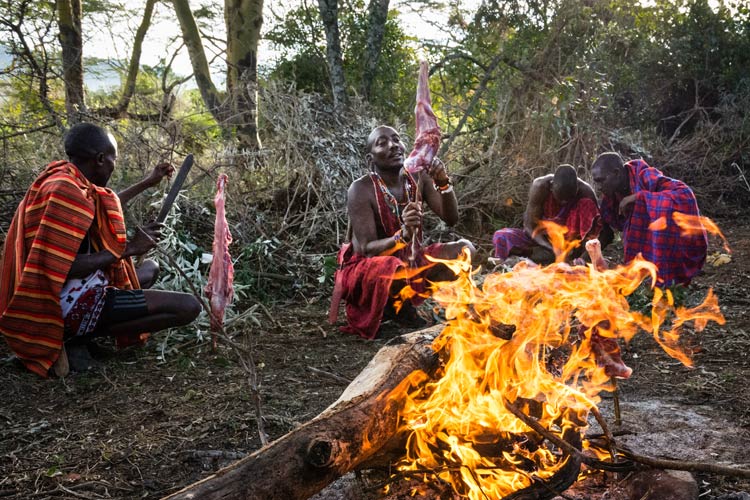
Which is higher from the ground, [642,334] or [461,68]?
[461,68]

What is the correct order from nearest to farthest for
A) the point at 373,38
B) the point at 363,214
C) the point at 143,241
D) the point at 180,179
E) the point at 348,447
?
the point at 348,447, the point at 180,179, the point at 143,241, the point at 363,214, the point at 373,38

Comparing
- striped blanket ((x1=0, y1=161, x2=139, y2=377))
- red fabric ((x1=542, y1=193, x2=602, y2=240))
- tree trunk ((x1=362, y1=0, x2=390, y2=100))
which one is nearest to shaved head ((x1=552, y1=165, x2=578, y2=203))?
red fabric ((x1=542, y1=193, x2=602, y2=240))

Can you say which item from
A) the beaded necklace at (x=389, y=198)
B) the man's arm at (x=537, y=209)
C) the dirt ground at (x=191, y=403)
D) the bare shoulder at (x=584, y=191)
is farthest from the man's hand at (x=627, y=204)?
the beaded necklace at (x=389, y=198)

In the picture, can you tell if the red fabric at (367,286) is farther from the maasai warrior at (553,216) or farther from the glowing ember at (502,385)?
the glowing ember at (502,385)

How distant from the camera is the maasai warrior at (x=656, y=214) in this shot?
549 centimetres

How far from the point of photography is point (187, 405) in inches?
138

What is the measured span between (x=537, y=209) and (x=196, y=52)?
25.8 feet

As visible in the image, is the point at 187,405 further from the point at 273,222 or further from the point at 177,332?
the point at 273,222

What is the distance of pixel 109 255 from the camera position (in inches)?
156

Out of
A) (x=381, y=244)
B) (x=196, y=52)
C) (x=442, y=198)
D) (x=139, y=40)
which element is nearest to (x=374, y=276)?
(x=381, y=244)

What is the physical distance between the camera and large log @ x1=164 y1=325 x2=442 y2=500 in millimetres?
1633

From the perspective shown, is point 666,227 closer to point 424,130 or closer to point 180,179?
point 424,130

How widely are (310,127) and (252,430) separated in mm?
4726

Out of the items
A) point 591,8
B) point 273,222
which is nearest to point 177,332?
point 273,222
